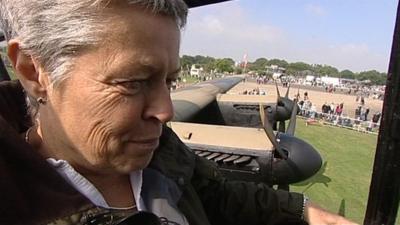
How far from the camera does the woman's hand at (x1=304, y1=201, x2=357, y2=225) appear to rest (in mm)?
1472

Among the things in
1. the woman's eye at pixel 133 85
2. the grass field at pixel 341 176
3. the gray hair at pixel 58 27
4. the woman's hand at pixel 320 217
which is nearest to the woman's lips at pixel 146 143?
the woman's eye at pixel 133 85

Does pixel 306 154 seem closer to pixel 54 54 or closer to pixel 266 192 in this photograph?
pixel 266 192

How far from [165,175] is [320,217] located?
62 cm

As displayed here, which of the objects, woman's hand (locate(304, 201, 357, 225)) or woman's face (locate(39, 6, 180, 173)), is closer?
woman's face (locate(39, 6, 180, 173))

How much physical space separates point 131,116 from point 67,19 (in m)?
0.26

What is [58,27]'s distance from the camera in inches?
36.7

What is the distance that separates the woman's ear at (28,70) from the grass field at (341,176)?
332 cm

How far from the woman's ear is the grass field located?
3.32 meters

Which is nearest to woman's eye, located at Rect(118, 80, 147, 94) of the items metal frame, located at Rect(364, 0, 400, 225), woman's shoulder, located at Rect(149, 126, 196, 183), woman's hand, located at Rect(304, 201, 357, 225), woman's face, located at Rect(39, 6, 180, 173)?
woman's face, located at Rect(39, 6, 180, 173)

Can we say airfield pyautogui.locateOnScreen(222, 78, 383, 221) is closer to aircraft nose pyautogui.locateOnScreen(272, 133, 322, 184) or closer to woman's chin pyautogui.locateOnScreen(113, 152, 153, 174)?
aircraft nose pyautogui.locateOnScreen(272, 133, 322, 184)

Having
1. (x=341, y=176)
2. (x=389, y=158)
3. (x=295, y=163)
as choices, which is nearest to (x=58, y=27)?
(x=389, y=158)

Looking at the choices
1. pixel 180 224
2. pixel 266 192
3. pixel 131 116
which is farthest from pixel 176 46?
pixel 266 192

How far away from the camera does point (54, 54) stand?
0.95m

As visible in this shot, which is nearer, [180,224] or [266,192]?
[180,224]
